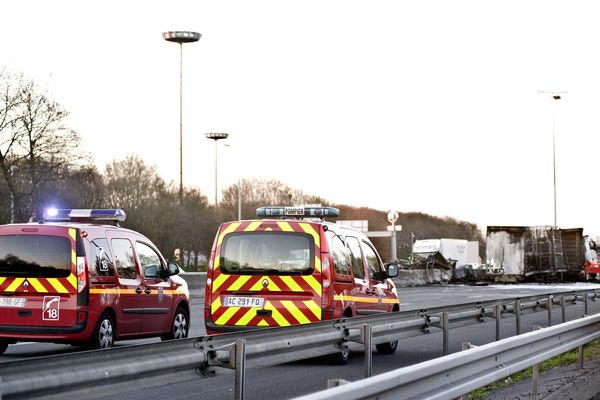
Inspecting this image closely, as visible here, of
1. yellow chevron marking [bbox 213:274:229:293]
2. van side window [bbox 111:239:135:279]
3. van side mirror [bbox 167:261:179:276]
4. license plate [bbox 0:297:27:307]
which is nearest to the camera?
license plate [bbox 0:297:27:307]

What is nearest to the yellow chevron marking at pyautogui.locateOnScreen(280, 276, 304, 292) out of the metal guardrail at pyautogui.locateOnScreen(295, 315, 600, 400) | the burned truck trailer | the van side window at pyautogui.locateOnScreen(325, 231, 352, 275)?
the van side window at pyautogui.locateOnScreen(325, 231, 352, 275)

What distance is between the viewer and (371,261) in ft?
57.0

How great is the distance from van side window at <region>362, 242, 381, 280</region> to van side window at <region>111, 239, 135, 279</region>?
3196 mm

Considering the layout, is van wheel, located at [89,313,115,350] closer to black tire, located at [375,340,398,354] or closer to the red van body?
the red van body

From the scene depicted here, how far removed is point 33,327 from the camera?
1430 centimetres

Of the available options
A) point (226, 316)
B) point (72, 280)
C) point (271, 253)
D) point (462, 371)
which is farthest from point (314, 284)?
point (462, 371)

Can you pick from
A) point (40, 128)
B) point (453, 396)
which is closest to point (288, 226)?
point (453, 396)

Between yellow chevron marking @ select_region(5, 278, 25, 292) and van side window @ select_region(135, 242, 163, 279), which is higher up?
van side window @ select_region(135, 242, 163, 279)

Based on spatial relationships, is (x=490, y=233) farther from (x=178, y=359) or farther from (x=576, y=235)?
(x=178, y=359)

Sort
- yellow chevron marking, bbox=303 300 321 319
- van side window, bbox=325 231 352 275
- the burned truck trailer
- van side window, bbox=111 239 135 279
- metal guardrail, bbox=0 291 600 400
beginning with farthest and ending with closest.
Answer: the burned truck trailer, van side window, bbox=111 239 135 279, van side window, bbox=325 231 352 275, yellow chevron marking, bbox=303 300 321 319, metal guardrail, bbox=0 291 600 400

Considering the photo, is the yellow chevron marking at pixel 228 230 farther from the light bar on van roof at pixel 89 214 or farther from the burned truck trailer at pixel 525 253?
the burned truck trailer at pixel 525 253

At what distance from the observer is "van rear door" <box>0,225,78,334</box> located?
46.9 feet

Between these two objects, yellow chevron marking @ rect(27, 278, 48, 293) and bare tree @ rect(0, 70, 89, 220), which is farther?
bare tree @ rect(0, 70, 89, 220)

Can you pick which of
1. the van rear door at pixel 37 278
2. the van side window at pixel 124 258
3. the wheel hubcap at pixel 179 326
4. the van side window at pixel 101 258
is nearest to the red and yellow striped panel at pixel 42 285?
the van rear door at pixel 37 278
